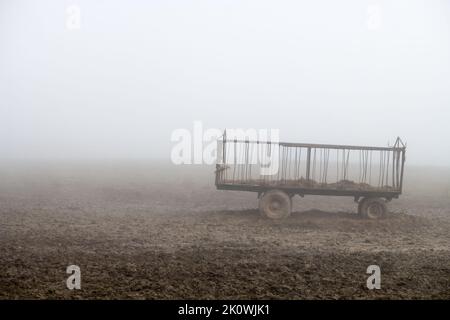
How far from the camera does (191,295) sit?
22.5 ft

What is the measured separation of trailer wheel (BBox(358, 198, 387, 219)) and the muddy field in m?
0.35

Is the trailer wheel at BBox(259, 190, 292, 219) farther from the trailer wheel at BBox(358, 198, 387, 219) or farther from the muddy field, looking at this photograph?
the trailer wheel at BBox(358, 198, 387, 219)

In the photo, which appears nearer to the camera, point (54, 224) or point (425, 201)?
point (54, 224)

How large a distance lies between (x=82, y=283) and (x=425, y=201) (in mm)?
19324

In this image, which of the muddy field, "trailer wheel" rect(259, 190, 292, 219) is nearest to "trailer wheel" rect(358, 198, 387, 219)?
the muddy field

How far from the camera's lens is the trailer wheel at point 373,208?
14.1 m

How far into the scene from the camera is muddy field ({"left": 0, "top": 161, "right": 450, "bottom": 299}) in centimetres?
716

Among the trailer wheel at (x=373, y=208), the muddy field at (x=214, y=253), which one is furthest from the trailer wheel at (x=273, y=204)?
the trailer wheel at (x=373, y=208)

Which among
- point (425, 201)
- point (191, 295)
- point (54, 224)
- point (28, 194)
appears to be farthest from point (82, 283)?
point (425, 201)

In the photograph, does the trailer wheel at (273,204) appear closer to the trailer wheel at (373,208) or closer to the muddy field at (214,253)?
the muddy field at (214,253)

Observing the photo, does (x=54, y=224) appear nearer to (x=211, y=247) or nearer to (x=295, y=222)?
(x=211, y=247)
